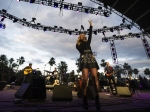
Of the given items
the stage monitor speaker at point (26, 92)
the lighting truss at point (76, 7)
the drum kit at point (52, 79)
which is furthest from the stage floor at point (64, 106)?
the lighting truss at point (76, 7)

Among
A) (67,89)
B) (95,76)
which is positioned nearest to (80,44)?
(95,76)

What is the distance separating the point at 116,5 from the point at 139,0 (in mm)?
2218

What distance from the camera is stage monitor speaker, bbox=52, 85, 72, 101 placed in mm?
3726

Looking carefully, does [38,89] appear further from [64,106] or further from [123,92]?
[123,92]

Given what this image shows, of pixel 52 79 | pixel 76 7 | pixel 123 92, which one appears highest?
pixel 76 7

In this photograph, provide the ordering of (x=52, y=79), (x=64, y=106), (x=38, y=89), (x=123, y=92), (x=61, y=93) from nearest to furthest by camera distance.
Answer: (x=64, y=106), (x=38, y=89), (x=61, y=93), (x=123, y=92), (x=52, y=79)

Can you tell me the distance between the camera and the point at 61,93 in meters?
3.79

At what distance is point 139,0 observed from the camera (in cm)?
822

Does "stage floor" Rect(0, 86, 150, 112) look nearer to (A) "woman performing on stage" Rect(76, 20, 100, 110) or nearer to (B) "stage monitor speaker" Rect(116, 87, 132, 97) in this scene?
Answer: (A) "woman performing on stage" Rect(76, 20, 100, 110)

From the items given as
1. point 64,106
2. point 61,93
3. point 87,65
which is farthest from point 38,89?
point 87,65

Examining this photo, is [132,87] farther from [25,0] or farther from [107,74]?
[25,0]

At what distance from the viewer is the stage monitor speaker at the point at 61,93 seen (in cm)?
373

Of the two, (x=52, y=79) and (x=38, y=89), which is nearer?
(x=38, y=89)

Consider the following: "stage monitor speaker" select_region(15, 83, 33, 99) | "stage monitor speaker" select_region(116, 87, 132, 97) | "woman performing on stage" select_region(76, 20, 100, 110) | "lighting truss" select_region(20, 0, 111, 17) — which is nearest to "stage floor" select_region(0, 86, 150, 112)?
"stage monitor speaker" select_region(15, 83, 33, 99)
